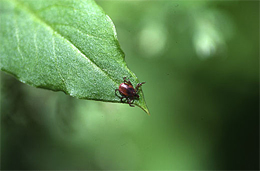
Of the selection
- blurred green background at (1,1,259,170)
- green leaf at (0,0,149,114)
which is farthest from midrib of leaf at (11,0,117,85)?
blurred green background at (1,1,259,170)

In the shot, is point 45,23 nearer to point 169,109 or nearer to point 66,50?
point 66,50

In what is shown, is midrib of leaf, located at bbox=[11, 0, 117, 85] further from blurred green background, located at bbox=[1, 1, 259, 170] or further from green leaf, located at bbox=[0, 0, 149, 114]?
blurred green background, located at bbox=[1, 1, 259, 170]

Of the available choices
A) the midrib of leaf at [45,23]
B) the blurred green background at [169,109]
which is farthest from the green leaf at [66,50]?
the blurred green background at [169,109]

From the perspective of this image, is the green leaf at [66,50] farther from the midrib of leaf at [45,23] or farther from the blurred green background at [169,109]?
the blurred green background at [169,109]

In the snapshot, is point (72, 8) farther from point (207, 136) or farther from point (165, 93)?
point (207, 136)

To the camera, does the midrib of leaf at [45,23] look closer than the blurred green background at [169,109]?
Yes

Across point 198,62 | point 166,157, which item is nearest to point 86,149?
point 166,157
